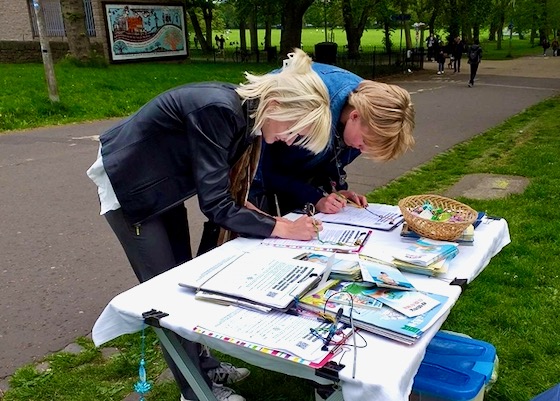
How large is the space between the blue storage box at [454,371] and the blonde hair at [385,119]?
2.89 feet

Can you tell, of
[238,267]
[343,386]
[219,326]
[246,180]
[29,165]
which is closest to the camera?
[343,386]

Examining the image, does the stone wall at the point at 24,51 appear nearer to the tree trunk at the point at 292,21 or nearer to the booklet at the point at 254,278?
the tree trunk at the point at 292,21

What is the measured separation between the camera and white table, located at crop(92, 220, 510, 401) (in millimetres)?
1498

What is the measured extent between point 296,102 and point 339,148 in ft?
2.35

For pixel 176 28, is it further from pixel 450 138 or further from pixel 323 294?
pixel 323 294

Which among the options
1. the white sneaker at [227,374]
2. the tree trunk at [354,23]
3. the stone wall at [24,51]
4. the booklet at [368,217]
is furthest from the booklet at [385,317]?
the tree trunk at [354,23]

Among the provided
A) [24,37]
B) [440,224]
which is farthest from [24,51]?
[440,224]

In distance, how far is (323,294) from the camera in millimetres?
1910

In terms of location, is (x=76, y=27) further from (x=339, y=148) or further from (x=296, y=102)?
(x=296, y=102)

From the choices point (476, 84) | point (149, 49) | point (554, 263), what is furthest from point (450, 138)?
point (149, 49)

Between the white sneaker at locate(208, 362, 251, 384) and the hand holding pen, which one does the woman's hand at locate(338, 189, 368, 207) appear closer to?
the hand holding pen

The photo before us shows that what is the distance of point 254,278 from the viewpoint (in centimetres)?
200

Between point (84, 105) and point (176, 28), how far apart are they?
10519 millimetres

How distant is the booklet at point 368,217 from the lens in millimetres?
2725
